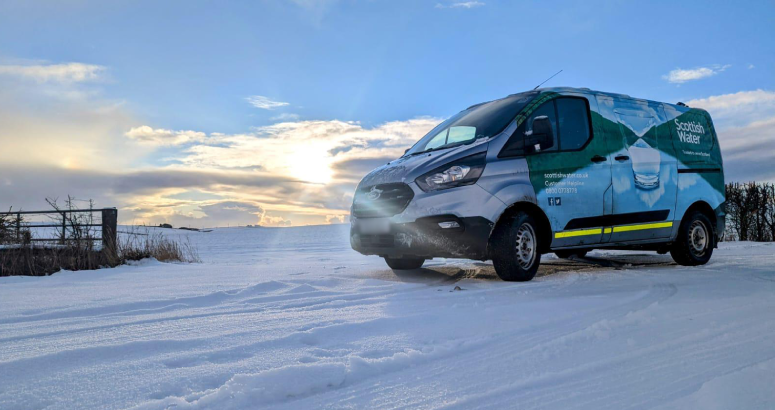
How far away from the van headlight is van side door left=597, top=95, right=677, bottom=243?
211 centimetres

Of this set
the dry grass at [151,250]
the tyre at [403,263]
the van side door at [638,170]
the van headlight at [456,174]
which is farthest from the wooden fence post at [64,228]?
the van side door at [638,170]

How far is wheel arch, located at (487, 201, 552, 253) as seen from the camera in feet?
18.3

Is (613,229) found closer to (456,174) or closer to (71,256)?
(456,174)

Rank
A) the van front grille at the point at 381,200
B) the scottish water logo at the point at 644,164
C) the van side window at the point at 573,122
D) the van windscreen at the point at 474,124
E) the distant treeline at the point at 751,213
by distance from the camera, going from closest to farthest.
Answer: the van front grille at the point at 381,200 < the van windscreen at the point at 474,124 < the van side window at the point at 573,122 < the scottish water logo at the point at 644,164 < the distant treeline at the point at 751,213

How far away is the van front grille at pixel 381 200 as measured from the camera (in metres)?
5.72

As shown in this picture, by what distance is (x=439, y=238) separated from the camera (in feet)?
18.1

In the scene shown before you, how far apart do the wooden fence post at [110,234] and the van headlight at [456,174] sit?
7.22 m

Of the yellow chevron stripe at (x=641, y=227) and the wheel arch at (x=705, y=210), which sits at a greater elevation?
the wheel arch at (x=705, y=210)

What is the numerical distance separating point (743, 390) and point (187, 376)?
2.31 m

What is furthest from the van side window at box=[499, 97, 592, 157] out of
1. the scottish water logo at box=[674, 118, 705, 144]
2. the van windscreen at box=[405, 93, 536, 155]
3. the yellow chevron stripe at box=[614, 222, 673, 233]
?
the scottish water logo at box=[674, 118, 705, 144]

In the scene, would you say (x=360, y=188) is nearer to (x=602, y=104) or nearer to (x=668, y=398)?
(x=602, y=104)

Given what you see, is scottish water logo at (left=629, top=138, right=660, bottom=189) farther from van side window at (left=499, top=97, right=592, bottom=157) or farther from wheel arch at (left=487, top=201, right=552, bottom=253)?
wheel arch at (left=487, top=201, right=552, bottom=253)

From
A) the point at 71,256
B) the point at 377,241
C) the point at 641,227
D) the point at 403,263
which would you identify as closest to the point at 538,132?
the point at 377,241

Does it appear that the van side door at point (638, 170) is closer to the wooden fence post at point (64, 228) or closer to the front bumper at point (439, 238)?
the front bumper at point (439, 238)
